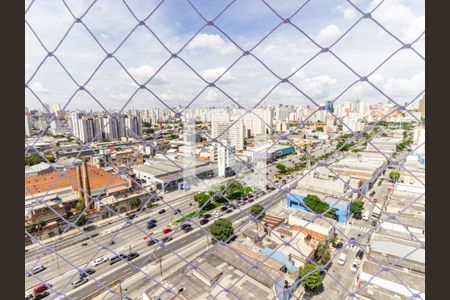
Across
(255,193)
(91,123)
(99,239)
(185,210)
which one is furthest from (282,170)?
(91,123)

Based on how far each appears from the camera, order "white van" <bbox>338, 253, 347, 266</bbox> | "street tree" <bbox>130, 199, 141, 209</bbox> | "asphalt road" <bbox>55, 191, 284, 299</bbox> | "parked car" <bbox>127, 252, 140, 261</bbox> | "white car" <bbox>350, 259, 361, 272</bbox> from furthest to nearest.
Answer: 1. "street tree" <bbox>130, 199, 141, 209</bbox>
2. "parked car" <bbox>127, 252, 140, 261</bbox>
3. "white van" <bbox>338, 253, 347, 266</bbox>
4. "white car" <bbox>350, 259, 361, 272</bbox>
5. "asphalt road" <bbox>55, 191, 284, 299</bbox>

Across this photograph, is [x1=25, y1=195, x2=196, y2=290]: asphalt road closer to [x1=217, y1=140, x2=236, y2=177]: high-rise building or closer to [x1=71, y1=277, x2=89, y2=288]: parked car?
[x1=71, y1=277, x2=89, y2=288]: parked car

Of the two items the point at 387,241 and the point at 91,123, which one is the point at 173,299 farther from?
the point at 91,123

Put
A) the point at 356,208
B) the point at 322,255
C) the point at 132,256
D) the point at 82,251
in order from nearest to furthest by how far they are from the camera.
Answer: the point at 322,255
the point at 132,256
the point at 82,251
the point at 356,208

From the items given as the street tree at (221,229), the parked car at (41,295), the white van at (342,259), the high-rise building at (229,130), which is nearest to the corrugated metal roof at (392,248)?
the white van at (342,259)

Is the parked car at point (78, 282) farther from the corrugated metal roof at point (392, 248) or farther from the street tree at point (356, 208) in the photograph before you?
the street tree at point (356, 208)

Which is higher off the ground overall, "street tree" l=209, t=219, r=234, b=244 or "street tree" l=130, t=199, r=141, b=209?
"street tree" l=209, t=219, r=234, b=244

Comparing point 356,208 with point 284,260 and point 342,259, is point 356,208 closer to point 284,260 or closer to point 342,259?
point 342,259

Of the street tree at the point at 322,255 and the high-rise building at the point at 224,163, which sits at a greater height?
the high-rise building at the point at 224,163

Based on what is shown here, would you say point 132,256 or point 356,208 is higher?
point 356,208

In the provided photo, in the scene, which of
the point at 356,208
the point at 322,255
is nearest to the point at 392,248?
the point at 322,255

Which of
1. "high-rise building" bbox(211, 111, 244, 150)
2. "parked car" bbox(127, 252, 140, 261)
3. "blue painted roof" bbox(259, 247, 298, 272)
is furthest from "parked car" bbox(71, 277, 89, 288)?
"high-rise building" bbox(211, 111, 244, 150)
